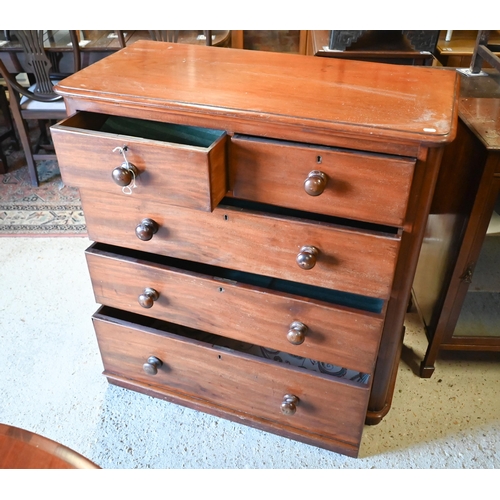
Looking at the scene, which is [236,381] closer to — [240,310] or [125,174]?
[240,310]

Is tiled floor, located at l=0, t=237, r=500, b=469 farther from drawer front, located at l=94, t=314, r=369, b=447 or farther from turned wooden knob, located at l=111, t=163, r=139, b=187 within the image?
turned wooden knob, located at l=111, t=163, r=139, b=187

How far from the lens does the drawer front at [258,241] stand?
95 centimetres

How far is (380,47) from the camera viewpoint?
187 cm

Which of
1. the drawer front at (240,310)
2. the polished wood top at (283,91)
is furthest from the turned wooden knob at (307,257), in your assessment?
the polished wood top at (283,91)

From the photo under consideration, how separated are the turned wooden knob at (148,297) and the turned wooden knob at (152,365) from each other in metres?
0.19

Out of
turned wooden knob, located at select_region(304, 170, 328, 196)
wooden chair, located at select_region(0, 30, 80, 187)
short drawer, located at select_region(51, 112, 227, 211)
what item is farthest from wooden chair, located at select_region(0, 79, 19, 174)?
turned wooden knob, located at select_region(304, 170, 328, 196)

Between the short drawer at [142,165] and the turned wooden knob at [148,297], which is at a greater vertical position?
the short drawer at [142,165]

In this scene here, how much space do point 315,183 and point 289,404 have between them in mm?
583

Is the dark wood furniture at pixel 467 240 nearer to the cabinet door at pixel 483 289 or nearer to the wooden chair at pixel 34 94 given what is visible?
the cabinet door at pixel 483 289

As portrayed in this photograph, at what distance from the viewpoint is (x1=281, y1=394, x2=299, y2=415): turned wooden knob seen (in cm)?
118

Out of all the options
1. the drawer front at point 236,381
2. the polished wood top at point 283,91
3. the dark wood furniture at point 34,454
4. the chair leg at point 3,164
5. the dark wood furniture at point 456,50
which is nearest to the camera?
the dark wood furniture at point 34,454

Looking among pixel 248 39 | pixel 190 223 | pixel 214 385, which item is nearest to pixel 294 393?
pixel 214 385

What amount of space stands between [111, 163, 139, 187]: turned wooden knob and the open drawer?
47 centimetres

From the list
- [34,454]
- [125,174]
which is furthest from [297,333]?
[34,454]
